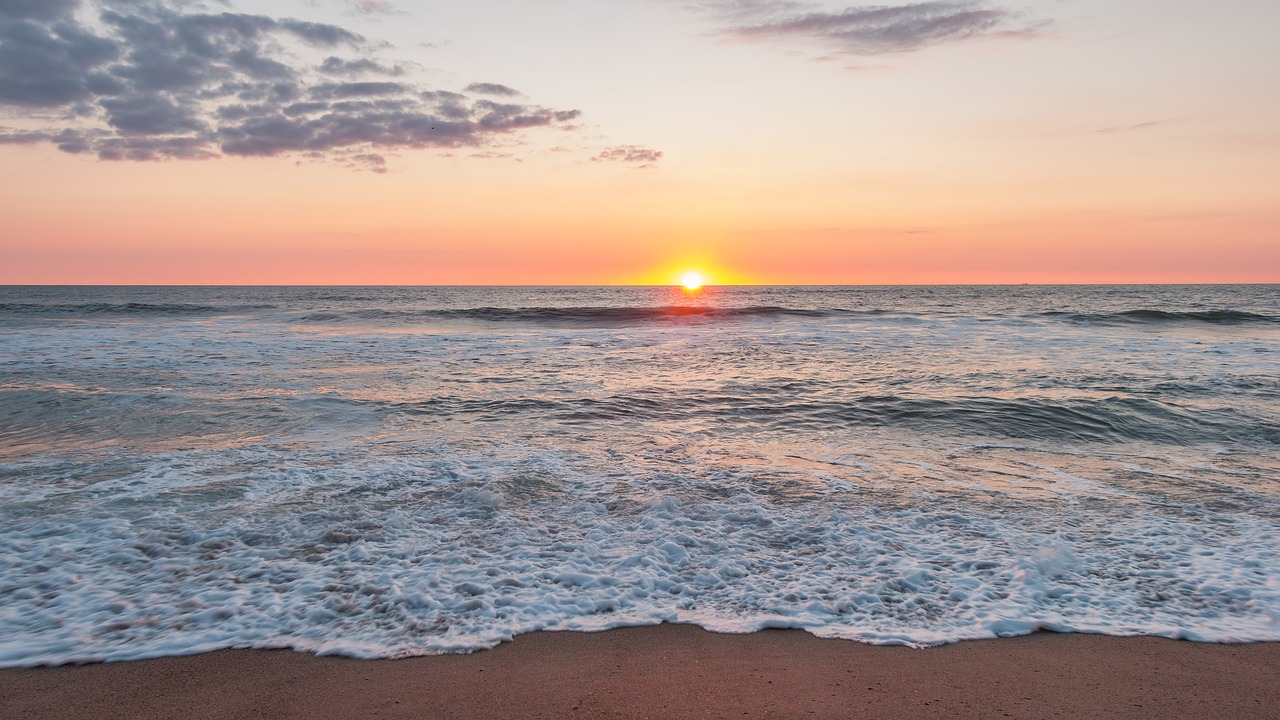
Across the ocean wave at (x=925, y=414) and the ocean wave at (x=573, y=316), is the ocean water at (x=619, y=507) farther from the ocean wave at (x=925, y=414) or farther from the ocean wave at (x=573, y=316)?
the ocean wave at (x=573, y=316)

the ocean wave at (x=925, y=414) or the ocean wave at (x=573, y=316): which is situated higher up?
the ocean wave at (x=573, y=316)

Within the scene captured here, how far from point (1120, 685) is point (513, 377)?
12.3 m

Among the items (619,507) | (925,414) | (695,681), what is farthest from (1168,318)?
(695,681)

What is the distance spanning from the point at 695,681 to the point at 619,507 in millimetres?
2705

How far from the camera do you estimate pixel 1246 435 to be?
930 cm

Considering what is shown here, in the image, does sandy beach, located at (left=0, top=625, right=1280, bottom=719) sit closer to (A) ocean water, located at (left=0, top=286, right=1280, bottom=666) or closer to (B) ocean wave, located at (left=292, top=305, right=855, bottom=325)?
(A) ocean water, located at (left=0, top=286, right=1280, bottom=666)

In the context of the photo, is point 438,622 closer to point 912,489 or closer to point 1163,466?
point 912,489

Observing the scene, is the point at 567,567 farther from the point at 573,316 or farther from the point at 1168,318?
the point at 1168,318

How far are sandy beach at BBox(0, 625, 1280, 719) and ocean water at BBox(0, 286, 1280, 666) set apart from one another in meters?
0.19

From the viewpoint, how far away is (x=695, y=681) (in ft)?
11.7

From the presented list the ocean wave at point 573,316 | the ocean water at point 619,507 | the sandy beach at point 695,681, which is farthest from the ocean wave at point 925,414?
the ocean wave at point 573,316

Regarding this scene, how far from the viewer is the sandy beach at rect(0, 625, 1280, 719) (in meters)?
3.32

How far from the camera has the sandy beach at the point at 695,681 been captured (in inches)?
131

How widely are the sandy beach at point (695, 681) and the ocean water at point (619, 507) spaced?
0.19 metres
